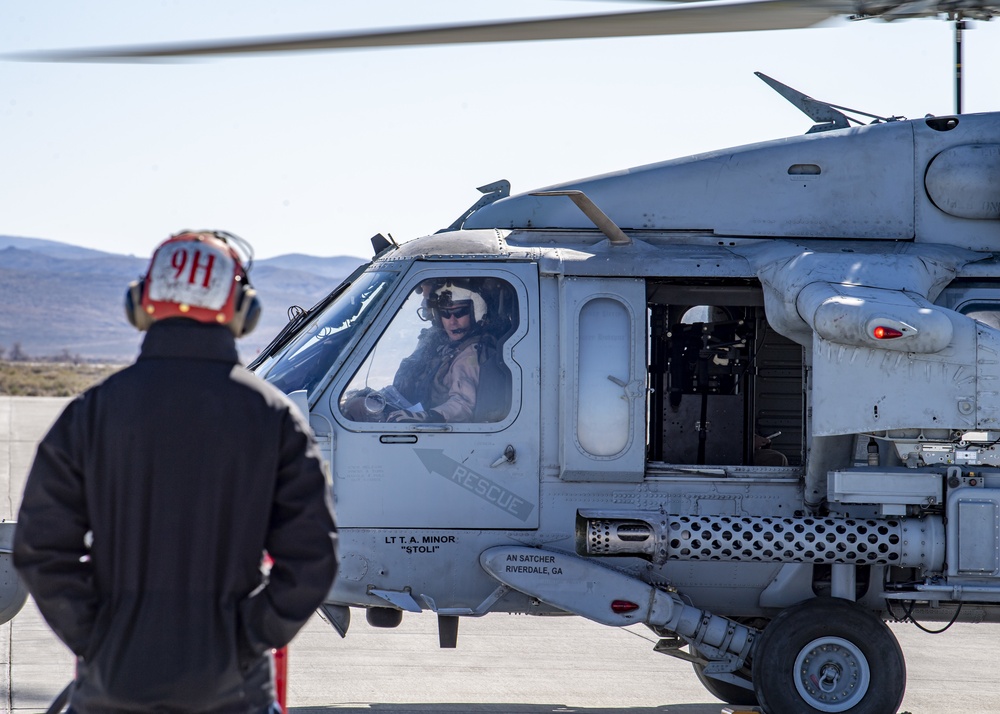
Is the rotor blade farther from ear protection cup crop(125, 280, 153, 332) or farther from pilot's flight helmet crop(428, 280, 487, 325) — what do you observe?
pilot's flight helmet crop(428, 280, 487, 325)

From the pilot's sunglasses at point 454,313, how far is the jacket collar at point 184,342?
3.58 m

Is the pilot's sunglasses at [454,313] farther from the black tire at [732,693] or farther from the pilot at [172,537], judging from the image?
the pilot at [172,537]

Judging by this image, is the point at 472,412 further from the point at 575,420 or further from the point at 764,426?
the point at 764,426

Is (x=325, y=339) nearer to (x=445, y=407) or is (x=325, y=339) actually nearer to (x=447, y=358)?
(x=447, y=358)

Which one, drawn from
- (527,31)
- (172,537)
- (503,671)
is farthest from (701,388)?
(172,537)

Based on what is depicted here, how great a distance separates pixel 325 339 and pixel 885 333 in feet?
10.2

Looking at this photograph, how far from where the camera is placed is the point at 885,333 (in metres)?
5.99

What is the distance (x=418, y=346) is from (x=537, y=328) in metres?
0.69

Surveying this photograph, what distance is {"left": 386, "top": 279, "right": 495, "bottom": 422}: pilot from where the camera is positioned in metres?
6.63

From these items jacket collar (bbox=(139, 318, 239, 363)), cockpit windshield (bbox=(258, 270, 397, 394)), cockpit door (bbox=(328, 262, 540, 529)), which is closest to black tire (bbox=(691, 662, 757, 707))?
cockpit door (bbox=(328, 262, 540, 529))

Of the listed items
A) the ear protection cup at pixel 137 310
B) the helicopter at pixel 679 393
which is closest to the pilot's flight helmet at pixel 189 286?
the ear protection cup at pixel 137 310

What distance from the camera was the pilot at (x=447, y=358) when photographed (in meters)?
6.63

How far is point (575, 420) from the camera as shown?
6.55 metres

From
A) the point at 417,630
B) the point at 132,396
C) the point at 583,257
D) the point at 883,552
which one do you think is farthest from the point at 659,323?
the point at 132,396
